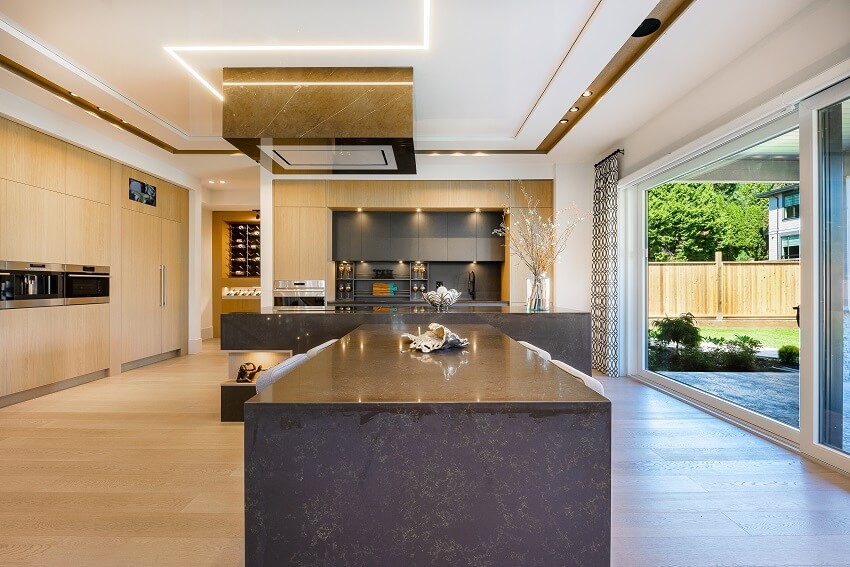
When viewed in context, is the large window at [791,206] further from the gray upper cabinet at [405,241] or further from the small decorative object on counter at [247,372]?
the gray upper cabinet at [405,241]

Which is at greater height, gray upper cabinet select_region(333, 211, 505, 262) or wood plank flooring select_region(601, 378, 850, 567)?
gray upper cabinet select_region(333, 211, 505, 262)

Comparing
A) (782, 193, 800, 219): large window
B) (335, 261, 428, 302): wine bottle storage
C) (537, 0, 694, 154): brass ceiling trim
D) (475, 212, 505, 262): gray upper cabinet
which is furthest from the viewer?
(335, 261, 428, 302): wine bottle storage

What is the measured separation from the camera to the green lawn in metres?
3.50

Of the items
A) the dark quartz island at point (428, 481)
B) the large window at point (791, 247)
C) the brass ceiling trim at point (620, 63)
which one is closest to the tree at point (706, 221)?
the large window at point (791, 247)

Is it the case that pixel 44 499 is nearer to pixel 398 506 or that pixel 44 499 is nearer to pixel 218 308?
pixel 398 506

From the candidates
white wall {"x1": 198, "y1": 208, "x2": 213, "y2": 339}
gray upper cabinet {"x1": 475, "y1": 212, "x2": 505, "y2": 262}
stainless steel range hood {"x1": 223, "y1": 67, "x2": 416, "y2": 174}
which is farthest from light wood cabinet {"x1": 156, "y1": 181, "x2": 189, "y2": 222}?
gray upper cabinet {"x1": 475, "y1": 212, "x2": 505, "y2": 262}

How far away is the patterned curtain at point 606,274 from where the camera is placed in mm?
5898

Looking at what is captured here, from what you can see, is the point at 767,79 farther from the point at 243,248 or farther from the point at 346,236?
the point at 243,248

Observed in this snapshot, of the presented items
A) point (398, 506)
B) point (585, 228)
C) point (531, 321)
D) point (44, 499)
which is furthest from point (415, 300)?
point (398, 506)

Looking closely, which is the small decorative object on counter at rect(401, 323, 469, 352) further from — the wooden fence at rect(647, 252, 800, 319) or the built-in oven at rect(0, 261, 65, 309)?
the built-in oven at rect(0, 261, 65, 309)

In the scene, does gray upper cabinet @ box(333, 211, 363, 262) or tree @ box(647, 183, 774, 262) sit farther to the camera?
gray upper cabinet @ box(333, 211, 363, 262)

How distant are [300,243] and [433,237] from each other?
198 centimetres

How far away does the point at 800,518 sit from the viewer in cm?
230

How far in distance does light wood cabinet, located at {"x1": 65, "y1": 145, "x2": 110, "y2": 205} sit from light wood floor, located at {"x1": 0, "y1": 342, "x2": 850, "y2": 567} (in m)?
2.47
